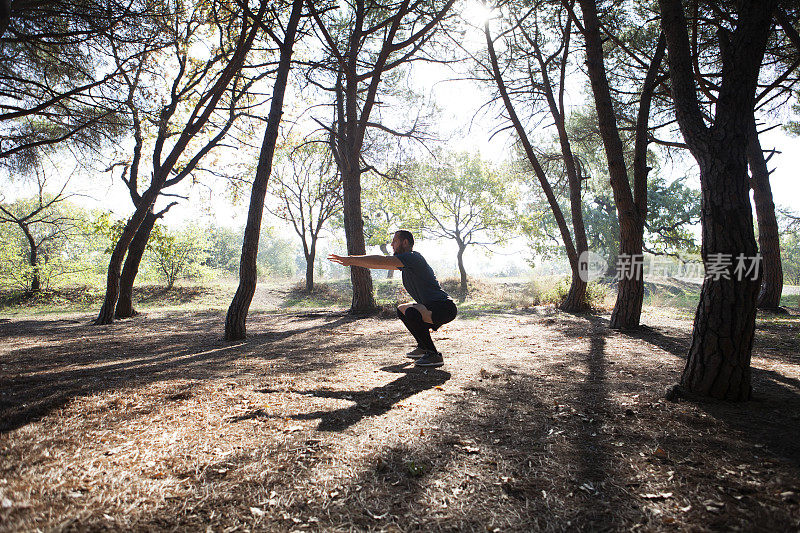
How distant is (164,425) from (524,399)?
9.08 feet

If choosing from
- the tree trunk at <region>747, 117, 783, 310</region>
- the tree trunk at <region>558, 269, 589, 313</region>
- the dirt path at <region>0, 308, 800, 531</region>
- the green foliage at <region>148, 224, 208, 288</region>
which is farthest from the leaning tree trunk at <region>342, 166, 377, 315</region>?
the green foliage at <region>148, 224, 208, 288</region>

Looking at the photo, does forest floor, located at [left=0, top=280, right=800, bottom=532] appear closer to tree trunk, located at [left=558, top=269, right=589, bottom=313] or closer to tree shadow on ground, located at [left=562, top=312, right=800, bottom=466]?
tree shadow on ground, located at [left=562, top=312, right=800, bottom=466]

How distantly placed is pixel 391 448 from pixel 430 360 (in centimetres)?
229

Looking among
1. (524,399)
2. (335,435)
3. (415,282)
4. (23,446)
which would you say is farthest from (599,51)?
(23,446)

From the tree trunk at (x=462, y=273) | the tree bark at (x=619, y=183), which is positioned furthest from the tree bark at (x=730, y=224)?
the tree trunk at (x=462, y=273)

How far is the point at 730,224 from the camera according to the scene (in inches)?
118

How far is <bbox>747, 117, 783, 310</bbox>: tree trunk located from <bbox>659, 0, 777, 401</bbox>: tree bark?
9.45 m

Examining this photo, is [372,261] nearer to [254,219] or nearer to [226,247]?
[254,219]

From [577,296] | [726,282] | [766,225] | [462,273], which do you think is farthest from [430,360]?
[462,273]

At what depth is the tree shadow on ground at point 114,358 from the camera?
3.20 metres

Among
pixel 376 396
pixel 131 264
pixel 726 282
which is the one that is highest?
pixel 726 282

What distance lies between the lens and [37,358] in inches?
195

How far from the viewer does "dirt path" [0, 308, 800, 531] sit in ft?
5.55

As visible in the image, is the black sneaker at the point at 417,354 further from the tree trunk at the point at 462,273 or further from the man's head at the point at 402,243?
the tree trunk at the point at 462,273
